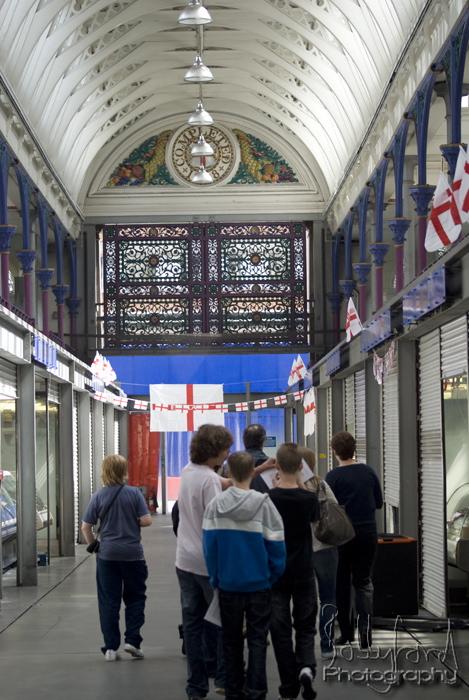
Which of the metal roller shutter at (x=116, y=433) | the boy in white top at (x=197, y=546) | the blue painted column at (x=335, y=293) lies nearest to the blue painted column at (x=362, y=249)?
the blue painted column at (x=335, y=293)

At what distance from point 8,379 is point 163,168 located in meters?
16.4

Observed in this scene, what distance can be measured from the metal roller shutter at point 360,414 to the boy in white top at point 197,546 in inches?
392

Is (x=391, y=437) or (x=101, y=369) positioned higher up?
(x=101, y=369)

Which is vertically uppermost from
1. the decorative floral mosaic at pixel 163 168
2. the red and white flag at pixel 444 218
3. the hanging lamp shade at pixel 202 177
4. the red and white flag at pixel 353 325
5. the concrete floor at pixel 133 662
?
the decorative floral mosaic at pixel 163 168

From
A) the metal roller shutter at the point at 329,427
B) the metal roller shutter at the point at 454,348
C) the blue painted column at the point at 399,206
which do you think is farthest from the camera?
the metal roller shutter at the point at 329,427

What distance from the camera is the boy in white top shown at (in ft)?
27.9

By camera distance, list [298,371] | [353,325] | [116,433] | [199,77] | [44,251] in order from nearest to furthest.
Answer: [353,325] → [199,77] → [44,251] → [298,371] → [116,433]

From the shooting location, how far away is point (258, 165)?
31812 mm

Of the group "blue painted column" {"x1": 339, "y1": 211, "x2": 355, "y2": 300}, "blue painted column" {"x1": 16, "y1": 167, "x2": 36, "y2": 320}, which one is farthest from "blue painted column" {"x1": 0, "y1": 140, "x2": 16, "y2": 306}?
"blue painted column" {"x1": 339, "y1": 211, "x2": 355, "y2": 300}

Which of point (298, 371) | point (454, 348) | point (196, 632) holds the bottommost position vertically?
point (196, 632)

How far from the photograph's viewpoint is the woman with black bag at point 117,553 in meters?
10.0

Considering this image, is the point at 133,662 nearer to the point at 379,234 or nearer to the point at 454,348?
the point at 454,348

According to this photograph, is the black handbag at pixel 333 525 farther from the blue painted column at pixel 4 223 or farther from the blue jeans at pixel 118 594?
the blue painted column at pixel 4 223

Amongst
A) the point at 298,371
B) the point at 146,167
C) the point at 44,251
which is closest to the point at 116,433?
the point at 298,371
